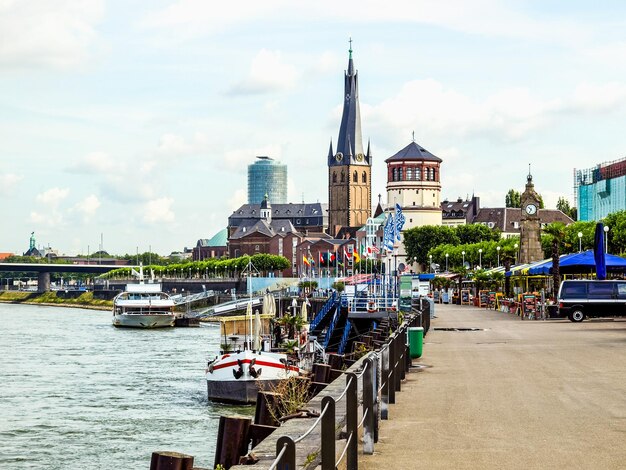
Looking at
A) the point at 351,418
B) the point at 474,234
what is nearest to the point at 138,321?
the point at 474,234

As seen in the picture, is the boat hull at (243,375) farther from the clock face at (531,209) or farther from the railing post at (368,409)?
the clock face at (531,209)

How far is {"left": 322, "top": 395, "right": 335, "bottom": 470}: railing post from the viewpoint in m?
9.68

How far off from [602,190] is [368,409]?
141 m

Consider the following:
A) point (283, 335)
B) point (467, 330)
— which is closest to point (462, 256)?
point (283, 335)

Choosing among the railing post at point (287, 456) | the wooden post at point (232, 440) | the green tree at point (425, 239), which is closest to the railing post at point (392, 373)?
the wooden post at point (232, 440)

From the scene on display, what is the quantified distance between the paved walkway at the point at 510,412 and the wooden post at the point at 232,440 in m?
1.88

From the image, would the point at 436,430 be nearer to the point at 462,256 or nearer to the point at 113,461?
the point at 113,461

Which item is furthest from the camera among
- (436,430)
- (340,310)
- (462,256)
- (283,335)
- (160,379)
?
(462,256)

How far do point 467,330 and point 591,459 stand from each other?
105ft

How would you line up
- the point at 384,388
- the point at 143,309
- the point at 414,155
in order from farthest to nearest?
the point at 414,155, the point at 143,309, the point at 384,388

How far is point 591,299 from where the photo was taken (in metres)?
50.8

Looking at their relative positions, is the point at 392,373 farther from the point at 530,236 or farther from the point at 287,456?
the point at 530,236

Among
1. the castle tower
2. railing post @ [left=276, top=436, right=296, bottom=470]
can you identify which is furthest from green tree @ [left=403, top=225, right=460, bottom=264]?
railing post @ [left=276, top=436, right=296, bottom=470]

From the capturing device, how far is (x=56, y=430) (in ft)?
107
